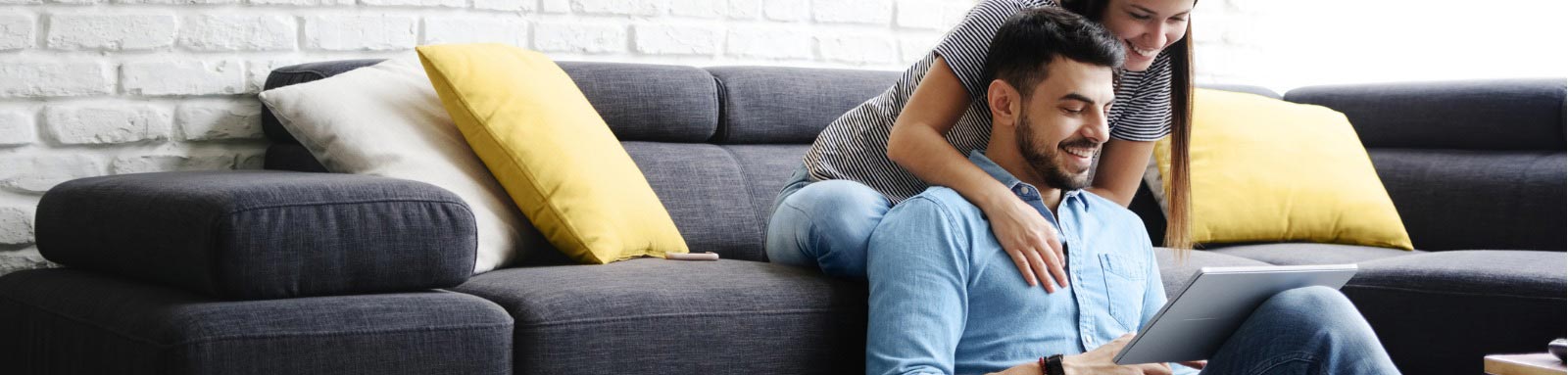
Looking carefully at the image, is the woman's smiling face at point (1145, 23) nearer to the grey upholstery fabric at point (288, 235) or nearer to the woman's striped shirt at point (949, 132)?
the woman's striped shirt at point (949, 132)

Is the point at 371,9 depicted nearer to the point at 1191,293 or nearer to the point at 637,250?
the point at 637,250

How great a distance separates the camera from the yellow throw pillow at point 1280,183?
266cm

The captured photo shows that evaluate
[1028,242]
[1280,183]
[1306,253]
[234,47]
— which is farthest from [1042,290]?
[234,47]

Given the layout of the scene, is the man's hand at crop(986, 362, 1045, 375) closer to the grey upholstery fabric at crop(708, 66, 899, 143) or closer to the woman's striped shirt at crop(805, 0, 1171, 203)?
the woman's striped shirt at crop(805, 0, 1171, 203)

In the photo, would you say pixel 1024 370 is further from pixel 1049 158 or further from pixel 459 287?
pixel 459 287

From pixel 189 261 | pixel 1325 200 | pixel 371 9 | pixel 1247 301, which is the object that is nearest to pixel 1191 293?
pixel 1247 301

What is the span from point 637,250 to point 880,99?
43 centimetres

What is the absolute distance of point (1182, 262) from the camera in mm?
2178

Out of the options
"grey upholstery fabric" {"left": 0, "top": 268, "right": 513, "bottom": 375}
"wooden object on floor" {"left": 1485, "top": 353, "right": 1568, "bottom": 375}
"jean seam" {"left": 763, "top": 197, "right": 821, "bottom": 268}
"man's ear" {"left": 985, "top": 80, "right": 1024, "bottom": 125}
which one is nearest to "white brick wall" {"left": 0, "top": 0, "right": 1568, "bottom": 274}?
"grey upholstery fabric" {"left": 0, "top": 268, "right": 513, "bottom": 375}

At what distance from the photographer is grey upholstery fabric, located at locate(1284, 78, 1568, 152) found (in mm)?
2742

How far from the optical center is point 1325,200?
2.67m

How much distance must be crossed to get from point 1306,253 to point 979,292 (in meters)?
1.18

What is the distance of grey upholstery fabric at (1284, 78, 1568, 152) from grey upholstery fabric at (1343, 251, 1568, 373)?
0.62 metres

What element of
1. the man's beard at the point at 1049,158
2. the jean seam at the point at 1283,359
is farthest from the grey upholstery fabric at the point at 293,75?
the jean seam at the point at 1283,359
